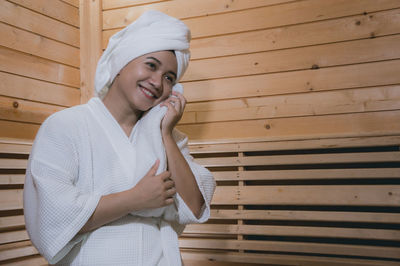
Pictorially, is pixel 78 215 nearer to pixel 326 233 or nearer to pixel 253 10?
pixel 326 233

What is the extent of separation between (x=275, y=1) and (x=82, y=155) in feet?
4.95

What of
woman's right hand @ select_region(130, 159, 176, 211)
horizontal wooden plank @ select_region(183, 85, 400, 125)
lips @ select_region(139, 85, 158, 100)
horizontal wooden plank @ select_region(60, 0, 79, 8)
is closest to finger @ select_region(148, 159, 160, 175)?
woman's right hand @ select_region(130, 159, 176, 211)

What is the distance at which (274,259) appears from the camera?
193cm

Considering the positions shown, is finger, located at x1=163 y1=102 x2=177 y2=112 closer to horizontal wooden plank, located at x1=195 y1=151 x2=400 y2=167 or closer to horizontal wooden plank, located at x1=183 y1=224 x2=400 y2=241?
horizontal wooden plank, located at x1=195 y1=151 x2=400 y2=167

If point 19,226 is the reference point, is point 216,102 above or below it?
above

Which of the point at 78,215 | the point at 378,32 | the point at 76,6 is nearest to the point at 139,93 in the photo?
the point at 78,215

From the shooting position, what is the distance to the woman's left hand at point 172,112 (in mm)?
1255

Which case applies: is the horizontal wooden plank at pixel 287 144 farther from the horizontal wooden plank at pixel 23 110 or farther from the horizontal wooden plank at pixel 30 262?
the horizontal wooden plank at pixel 30 262

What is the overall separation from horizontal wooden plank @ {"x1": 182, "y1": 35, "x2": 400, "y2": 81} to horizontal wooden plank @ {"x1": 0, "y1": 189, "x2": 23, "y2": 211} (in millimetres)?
1105

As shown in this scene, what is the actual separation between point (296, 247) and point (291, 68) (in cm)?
94

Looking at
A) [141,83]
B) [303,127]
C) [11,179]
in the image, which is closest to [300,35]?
[303,127]

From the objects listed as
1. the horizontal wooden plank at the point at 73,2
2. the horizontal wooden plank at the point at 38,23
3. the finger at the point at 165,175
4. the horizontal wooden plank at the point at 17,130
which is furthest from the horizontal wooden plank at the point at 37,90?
the finger at the point at 165,175

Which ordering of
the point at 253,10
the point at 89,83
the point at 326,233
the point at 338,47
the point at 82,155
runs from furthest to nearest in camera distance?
the point at 89,83, the point at 253,10, the point at 338,47, the point at 326,233, the point at 82,155

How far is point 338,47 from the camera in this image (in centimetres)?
201
